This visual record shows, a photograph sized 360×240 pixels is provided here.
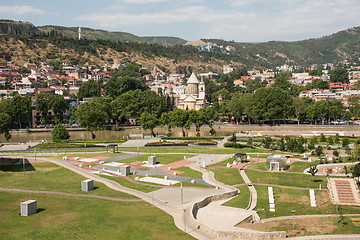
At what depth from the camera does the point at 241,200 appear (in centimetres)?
3244

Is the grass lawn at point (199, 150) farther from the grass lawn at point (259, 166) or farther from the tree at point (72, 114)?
the tree at point (72, 114)

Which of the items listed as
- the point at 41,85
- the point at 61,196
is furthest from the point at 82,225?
the point at 41,85

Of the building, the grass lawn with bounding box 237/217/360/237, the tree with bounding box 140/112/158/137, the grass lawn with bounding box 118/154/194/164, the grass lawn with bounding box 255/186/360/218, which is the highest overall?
the building

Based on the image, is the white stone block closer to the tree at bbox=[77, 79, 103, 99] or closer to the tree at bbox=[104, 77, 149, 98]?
the tree at bbox=[104, 77, 149, 98]

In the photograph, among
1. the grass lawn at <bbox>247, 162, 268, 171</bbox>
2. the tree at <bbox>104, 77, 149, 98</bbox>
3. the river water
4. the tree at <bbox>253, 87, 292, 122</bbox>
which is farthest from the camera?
the tree at <bbox>104, 77, 149, 98</bbox>

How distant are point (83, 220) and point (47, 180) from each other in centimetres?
1437

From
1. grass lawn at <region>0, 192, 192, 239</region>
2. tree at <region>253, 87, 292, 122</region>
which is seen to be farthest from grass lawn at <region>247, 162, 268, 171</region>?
tree at <region>253, 87, 292, 122</region>

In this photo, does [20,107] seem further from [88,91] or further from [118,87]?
[118,87]

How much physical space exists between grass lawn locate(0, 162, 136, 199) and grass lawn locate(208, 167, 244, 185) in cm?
1194

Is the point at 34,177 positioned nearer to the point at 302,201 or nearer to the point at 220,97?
the point at 302,201

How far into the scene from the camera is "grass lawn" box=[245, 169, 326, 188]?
37172mm

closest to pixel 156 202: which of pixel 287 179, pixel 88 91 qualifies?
pixel 287 179

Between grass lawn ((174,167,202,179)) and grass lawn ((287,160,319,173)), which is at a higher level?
grass lawn ((287,160,319,173))

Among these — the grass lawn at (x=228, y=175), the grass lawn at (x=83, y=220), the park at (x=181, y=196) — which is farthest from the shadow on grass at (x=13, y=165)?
the grass lawn at (x=228, y=175)
